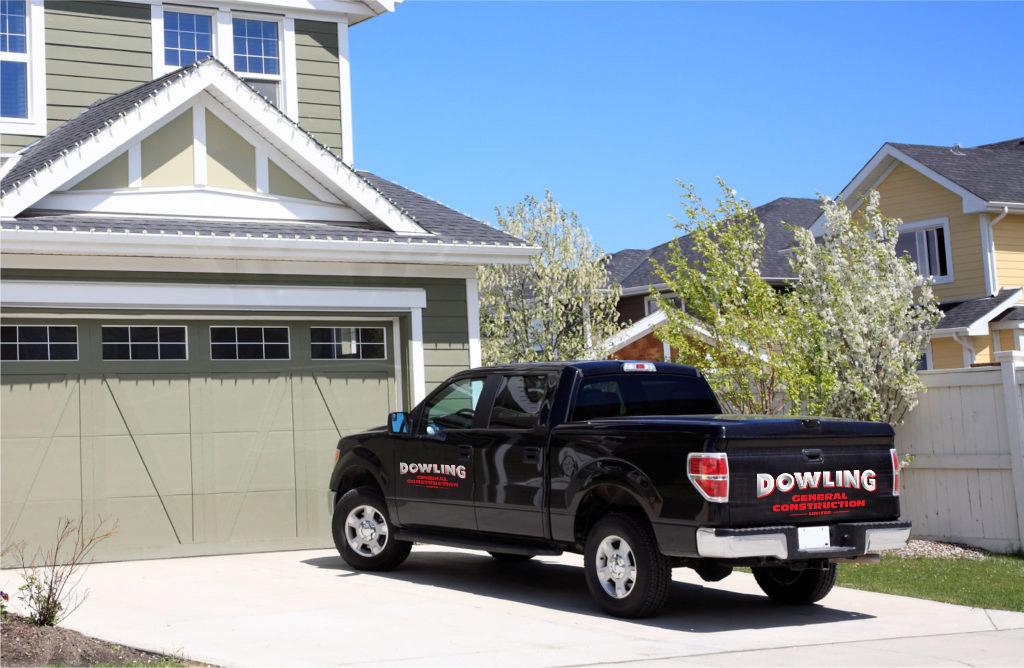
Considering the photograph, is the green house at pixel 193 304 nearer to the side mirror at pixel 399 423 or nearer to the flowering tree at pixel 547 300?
the side mirror at pixel 399 423

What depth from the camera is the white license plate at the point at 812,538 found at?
7.73 meters

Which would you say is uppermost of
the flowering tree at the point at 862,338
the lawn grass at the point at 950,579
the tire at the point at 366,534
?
the flowering tree at the point at 862,338

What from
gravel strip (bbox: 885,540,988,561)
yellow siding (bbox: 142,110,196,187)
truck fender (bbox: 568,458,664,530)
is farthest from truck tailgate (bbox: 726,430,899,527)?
yellow siding (bbox: 142,110,196,187)

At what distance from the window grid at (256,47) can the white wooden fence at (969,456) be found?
9391 mm

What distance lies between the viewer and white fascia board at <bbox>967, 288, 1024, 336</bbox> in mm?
22922

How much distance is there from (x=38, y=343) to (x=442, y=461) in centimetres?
462

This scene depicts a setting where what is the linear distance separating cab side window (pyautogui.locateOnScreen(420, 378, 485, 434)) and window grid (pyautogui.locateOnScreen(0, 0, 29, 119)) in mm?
7296

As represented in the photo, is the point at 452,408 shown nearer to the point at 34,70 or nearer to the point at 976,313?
the point at 34,70

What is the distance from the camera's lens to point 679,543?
25.1 feet

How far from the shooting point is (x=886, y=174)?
26.4 meters

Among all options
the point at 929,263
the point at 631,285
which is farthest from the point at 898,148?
the point at 631,285

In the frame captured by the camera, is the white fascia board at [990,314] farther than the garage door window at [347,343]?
Yes

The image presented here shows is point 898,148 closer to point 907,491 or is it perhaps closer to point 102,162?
point 907,491

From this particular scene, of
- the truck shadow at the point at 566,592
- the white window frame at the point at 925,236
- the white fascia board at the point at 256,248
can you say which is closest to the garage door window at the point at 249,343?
the white fascia board at the point at 256,248
